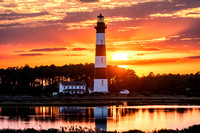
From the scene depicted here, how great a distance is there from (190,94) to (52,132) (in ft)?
246

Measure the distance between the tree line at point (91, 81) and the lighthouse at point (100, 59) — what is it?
18347 millimetres

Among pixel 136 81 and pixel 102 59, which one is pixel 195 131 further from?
pixel 136 81

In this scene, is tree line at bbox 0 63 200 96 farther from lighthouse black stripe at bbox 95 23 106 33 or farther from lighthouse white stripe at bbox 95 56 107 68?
lighthouse black stripe at bbox 95 23 106 33

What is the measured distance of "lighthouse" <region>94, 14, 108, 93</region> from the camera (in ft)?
283

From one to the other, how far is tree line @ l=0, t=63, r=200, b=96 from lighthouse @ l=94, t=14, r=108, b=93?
18347 mm

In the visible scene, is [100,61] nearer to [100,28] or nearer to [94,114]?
[100,28]

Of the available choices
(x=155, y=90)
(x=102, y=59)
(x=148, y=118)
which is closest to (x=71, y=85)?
(x=155, y=90)

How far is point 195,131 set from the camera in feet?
96.3

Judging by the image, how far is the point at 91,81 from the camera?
424 ft

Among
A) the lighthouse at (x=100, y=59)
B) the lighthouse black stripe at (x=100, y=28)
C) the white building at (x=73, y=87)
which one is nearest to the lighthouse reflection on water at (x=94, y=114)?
the lighthouse at (x=100, y=59)

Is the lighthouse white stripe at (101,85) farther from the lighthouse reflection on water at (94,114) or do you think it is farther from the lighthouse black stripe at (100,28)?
the lighthouse reflection on water at (94,114)

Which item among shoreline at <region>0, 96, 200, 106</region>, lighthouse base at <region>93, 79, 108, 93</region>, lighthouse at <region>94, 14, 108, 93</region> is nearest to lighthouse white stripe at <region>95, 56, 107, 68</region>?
lighthouse at <region>94, 14, 108, 93</region>

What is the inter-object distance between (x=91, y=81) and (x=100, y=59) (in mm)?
43799

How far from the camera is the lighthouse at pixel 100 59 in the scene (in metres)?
86.2
